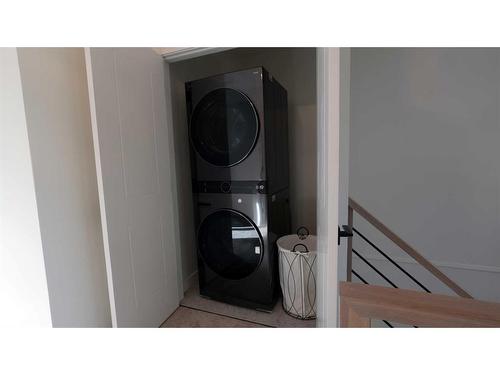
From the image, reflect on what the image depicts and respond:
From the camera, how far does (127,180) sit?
1.40m

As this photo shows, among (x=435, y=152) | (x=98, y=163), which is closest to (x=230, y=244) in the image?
(x=98, y=163)

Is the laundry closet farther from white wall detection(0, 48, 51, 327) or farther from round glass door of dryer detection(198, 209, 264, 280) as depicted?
white wall detection(0, 48, 51, 327)

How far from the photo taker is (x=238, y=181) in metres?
1.74

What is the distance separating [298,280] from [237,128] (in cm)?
118

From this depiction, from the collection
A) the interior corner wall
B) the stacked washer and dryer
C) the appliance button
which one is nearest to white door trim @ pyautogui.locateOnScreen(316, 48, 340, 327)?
the stacked washer and dryer

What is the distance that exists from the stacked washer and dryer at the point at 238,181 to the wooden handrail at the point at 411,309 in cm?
108

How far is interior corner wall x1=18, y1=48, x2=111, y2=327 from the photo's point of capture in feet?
3.55

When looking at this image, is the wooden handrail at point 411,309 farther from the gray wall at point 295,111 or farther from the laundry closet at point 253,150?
the gray wall at point 295,111

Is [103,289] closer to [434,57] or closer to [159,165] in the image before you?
[159,165]

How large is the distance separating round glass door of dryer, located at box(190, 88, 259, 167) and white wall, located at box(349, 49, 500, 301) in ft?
5.14

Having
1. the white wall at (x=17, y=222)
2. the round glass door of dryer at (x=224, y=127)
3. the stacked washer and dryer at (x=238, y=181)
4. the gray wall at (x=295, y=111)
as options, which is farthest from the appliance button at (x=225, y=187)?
the white wall at (x=17, y=222)

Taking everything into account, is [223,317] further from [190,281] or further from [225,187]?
[225,187]

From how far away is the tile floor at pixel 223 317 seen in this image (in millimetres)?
1723
